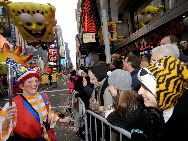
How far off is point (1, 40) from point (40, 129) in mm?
9052

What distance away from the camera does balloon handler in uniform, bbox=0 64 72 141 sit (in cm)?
195

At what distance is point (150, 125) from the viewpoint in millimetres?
1493

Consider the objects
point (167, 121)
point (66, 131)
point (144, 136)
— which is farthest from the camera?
point (66, 131)

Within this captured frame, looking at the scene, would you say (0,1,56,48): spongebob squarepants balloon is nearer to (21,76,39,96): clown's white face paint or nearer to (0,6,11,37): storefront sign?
(21,76,39,96): clown's white face paint

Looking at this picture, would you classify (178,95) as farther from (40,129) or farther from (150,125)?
(40,129)

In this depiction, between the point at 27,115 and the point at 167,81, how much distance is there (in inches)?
85.2

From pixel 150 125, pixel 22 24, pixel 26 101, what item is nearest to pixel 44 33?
pixel 22 24

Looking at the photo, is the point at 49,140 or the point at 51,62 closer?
the point at 49,140

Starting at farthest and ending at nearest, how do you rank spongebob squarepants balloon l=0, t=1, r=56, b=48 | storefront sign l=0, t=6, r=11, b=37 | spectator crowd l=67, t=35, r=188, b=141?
1. storefront sign l=0, t=6, r=11, b=37
2. spongebob squarepants balloon l=0, t=1, r=56, b=48
3. spectator crowd l=67, t=35, r=188, b=141

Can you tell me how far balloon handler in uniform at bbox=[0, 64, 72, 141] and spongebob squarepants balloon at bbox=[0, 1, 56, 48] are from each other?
5339 mm

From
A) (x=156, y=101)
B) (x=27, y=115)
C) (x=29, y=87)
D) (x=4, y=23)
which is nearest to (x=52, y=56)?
(x=4, y=23)

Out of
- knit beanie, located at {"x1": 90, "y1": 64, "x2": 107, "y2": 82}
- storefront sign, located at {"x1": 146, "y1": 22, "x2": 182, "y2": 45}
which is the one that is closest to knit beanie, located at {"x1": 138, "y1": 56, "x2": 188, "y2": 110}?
knit beanie, located at {"x1": 90, "y1": 64, "x2": 107, "y2": 82}

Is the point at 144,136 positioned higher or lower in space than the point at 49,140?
higher

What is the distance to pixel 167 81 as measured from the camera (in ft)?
4.00
